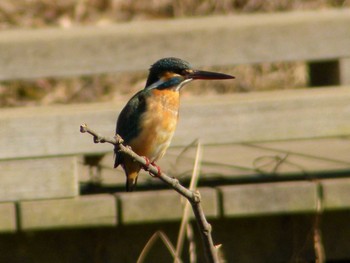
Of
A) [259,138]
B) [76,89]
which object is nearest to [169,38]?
[259,138]

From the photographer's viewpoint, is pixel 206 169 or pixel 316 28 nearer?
pixel 316 28

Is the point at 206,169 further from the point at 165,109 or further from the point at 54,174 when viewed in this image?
the point at 165,109

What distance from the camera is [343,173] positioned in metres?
4.75

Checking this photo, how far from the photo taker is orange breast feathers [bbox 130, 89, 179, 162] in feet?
12.0

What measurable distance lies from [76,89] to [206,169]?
11.5 ft

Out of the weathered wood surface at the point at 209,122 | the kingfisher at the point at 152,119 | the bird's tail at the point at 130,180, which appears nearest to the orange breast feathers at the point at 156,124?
the kingfisher at the point at 152,119

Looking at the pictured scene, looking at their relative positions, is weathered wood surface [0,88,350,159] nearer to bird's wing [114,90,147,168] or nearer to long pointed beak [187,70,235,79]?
A: bird's wing [114,90,147,168]

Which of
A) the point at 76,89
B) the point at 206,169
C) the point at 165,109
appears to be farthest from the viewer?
the point at 76,89

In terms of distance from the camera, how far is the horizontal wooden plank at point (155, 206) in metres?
4.23

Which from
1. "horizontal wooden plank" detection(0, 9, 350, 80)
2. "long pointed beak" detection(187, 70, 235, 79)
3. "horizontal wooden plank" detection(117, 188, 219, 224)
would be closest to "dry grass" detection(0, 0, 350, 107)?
"horizontal wooden plank" detection(0, 9, 350, 80)

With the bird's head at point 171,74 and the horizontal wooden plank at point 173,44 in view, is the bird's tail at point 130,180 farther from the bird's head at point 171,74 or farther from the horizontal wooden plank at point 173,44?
the horizontal wooden plank at point 173,44

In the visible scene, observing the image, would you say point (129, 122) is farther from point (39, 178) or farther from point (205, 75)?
point (39, 178)

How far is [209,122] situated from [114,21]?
16.0 feet

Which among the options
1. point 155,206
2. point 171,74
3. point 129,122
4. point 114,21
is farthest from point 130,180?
point 114,21
